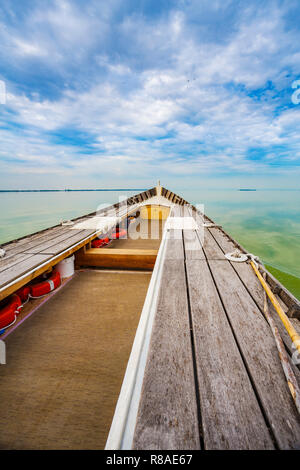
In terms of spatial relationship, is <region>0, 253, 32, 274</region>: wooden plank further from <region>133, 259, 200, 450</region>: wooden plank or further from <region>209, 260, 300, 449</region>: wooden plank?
<region>209, 260, 300, 449</region>: wooden plank

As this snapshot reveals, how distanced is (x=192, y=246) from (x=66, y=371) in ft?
7.51

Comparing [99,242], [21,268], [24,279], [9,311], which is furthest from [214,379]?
[99,242]

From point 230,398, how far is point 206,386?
11 cm

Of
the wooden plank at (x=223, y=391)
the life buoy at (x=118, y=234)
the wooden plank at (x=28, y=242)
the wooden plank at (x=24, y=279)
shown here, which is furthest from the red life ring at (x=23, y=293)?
the life buoy at (x=118, y=234)

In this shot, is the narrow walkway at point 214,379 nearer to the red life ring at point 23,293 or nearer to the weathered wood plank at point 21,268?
the weathered wood plank at point 21,268

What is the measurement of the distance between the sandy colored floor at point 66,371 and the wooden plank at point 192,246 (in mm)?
1221

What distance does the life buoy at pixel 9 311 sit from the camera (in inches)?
98.0

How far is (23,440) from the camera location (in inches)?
57.0

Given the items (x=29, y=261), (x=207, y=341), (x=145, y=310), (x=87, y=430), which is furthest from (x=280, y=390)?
(x=29, y=261)

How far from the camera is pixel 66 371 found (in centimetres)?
200

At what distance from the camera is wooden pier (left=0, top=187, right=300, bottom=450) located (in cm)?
76

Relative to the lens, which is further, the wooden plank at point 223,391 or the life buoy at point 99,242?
the life buoy at point 99,242

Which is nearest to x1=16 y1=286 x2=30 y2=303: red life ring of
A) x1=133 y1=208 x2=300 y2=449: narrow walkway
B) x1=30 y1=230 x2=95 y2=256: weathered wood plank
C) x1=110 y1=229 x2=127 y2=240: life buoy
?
x1=30 y1=230 x2=95 y2=256: weathered wood plank
